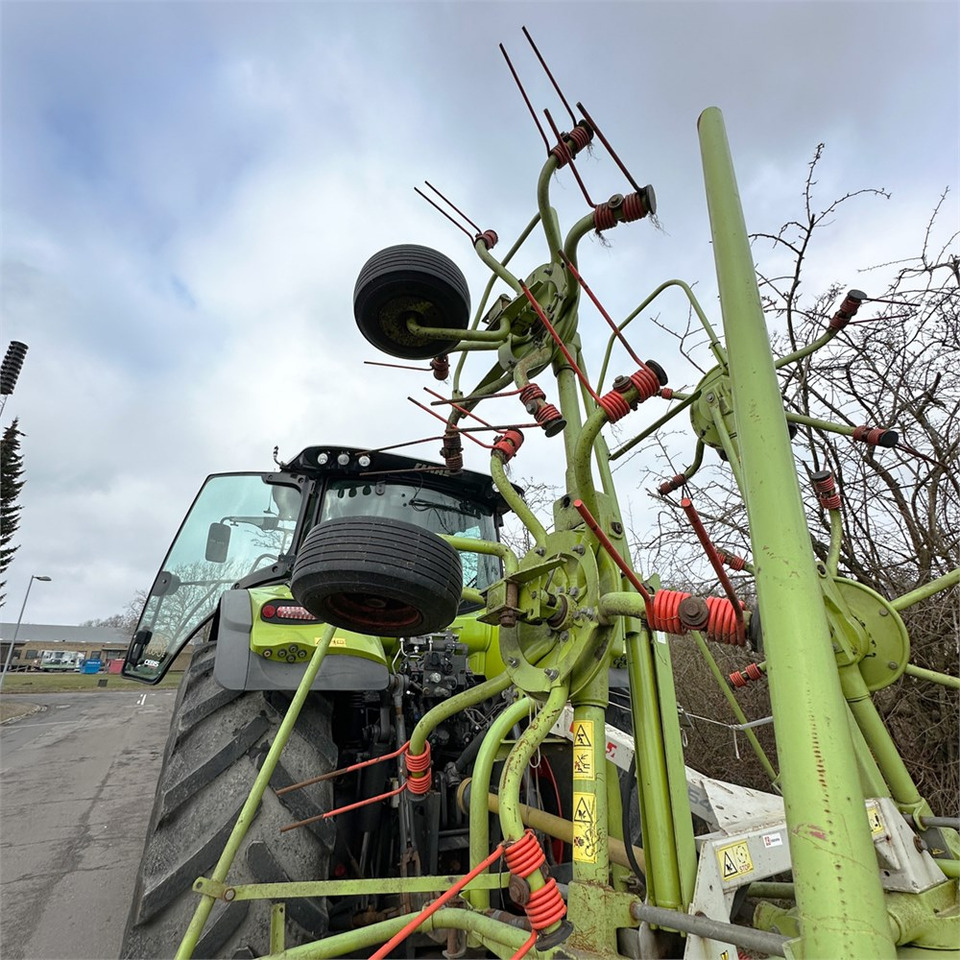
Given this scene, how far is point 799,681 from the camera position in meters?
0.80

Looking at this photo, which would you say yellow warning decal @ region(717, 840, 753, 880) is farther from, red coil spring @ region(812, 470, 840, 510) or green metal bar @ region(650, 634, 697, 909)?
red coil spring @ region(812, 470, 840, 510)

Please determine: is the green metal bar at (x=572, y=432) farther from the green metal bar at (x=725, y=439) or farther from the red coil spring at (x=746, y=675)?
the red coil spring at (x=746, y=675)

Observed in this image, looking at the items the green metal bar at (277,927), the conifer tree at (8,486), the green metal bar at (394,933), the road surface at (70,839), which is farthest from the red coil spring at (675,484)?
the conifer tree at (8,486)

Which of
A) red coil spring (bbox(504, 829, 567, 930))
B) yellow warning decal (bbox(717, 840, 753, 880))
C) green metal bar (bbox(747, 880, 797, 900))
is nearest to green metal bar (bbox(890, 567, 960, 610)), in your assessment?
green metal bar (bbox(747, 880, 797, 900))

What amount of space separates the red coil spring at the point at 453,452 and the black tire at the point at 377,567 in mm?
641

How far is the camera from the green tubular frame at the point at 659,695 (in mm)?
748

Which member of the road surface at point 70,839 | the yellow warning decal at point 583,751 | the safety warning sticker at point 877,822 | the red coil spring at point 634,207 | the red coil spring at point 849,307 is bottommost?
the road surface at point 70,839

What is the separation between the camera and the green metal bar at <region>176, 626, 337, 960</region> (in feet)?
4.95

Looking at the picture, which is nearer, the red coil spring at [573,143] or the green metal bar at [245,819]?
the green metal bar at [245,819]

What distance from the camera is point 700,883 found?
4.12 feet

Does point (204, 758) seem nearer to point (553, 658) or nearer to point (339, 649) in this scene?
point (339, 649)

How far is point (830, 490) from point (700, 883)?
5.29 ft

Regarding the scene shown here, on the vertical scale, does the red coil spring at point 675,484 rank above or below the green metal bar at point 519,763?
above

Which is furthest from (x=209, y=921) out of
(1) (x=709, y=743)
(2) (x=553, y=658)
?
(1) (x=709, y=743)
